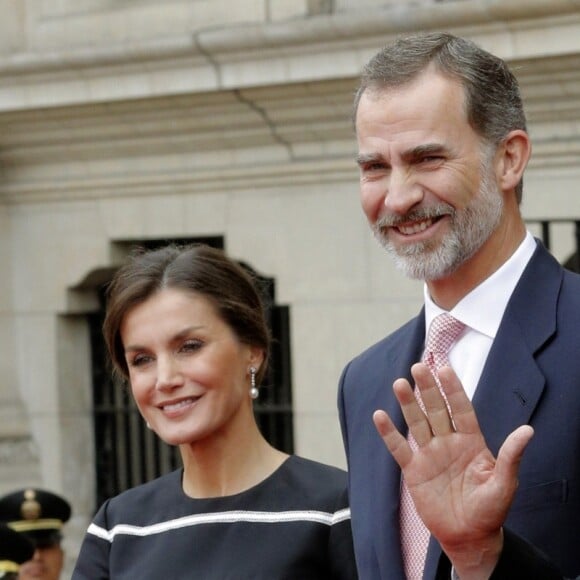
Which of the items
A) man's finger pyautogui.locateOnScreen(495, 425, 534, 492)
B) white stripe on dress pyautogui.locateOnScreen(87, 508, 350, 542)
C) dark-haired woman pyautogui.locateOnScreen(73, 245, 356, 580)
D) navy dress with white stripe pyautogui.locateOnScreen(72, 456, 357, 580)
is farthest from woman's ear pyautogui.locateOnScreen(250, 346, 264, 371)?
man's finger pyautogui.locateOnScreen(495, 425, 534, 492)

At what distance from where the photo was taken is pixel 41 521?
718 cm

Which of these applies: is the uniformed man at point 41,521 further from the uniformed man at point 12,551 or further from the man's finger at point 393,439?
the man's finger at point 393,439

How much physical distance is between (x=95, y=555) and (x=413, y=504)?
1058 mm

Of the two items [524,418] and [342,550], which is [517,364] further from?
[342,550]

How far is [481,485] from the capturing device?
9.84 ft

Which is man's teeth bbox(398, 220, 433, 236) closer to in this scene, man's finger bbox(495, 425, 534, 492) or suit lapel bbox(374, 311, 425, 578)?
suit lapel bbox(374, 311, 425, 578)

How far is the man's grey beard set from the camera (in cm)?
331

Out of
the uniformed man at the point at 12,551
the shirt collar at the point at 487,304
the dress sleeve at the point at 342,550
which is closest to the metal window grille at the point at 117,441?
the uniformed man at the point at 12,551

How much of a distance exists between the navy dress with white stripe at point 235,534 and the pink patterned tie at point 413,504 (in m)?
0.53

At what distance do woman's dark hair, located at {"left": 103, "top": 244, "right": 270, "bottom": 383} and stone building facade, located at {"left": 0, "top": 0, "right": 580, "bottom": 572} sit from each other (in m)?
2.95

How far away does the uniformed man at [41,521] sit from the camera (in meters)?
6.82

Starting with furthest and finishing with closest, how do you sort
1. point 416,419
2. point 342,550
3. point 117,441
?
point 117,441 → point 342,550 → point 416,419

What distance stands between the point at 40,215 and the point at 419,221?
19.2ft

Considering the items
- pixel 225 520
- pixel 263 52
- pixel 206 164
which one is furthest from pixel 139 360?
pixel 206 164
